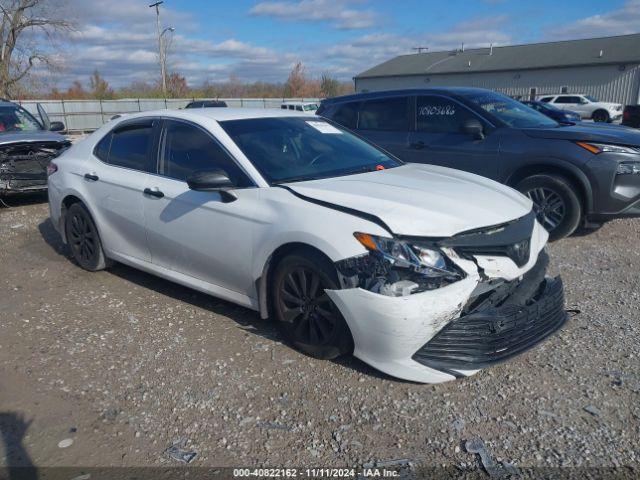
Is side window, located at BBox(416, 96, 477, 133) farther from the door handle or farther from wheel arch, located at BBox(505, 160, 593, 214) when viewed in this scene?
the door handle

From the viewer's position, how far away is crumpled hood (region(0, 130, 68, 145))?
8.32 m

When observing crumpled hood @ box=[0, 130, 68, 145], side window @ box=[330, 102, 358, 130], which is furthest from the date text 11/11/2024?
crumpled hood @ box=[0, 130, 68, 145]

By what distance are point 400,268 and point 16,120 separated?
8798mm

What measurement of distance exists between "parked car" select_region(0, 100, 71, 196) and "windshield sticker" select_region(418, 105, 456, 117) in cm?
531

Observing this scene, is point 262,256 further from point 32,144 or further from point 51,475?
point 32,144

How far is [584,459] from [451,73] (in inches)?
1920

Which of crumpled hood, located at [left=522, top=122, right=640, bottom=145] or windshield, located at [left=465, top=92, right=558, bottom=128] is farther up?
windshield, located at [left=465, top=92, right=558, bottom=128]

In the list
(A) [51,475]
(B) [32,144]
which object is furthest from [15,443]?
(B) [32,144]

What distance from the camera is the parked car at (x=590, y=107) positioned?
28.3 m

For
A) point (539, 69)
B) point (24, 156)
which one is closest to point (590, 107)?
point (539, 69)

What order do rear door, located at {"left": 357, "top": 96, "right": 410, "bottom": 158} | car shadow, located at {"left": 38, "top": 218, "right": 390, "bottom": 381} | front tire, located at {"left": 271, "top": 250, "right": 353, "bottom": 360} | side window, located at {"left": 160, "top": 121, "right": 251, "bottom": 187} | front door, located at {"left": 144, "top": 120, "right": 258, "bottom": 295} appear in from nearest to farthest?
front tire, located at {"left": 271, "top": 250, "right": 353, "bottom": 360} → car shadow, located at {"left": 38, "top": 218, "right": 390, "bottom": 381} → front door, located at {"left": 144, "top": 120, "right": 258, "bottom": 295} → side window, located at {"left": 160, "top": 121, "right": 251, "bottom": 187} → rear door, located at {"left": 357, "top": 96, "right": 410, "bottom": 158}

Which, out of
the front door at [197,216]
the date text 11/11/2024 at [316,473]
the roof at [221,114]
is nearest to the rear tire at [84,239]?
the front door at [197,216]

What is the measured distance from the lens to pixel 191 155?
4.30 meters

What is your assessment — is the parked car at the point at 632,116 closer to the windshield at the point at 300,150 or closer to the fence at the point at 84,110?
the fence at the point at 84,110
